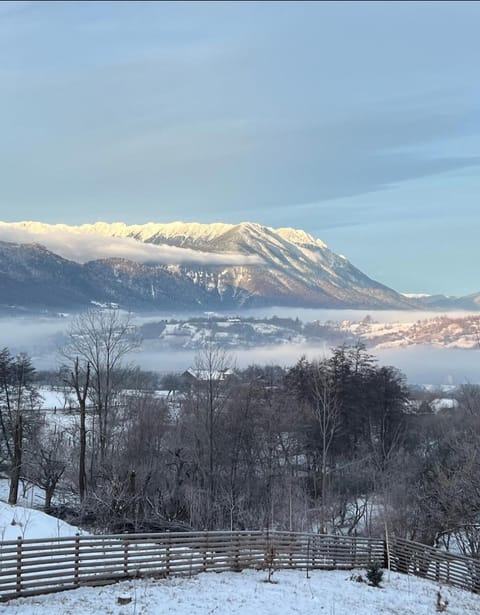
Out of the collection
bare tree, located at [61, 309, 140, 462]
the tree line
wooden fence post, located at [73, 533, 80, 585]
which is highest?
bare tree, located at [61, 309, 140, 462]

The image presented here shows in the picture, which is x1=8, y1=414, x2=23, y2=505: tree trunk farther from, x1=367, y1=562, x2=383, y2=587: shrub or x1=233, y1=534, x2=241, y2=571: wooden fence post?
x1=367, y1=562, x2=383, y2=587: shrub

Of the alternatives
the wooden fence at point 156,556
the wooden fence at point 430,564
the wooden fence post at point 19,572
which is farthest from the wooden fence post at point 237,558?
the wooden fence at point 430,564

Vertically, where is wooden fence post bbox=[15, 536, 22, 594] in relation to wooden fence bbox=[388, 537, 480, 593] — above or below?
above

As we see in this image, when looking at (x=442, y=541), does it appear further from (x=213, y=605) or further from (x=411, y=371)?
(x=411, y=371)

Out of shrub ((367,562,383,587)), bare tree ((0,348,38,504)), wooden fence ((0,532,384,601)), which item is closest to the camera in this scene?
wooden fence ((0,532,384,601))

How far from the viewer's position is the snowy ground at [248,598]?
15406 millimetres

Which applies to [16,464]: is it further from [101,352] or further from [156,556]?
[156,556]

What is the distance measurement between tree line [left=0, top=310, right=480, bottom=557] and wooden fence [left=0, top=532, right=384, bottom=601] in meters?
10.6

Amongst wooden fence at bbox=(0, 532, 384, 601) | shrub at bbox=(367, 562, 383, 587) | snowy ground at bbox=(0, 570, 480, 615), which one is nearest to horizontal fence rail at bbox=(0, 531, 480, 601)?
wooden fence at bbox=(0, 532, 384, 601)

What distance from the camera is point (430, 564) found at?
88.4 ft

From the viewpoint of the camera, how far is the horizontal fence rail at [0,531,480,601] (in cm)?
1612

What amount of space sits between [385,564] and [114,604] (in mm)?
13122

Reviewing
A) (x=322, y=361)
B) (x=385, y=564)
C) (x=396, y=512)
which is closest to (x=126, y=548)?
(x=385, y=564)

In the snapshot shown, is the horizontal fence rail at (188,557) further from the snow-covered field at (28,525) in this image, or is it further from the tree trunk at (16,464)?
the tree trunk at (16,464)
